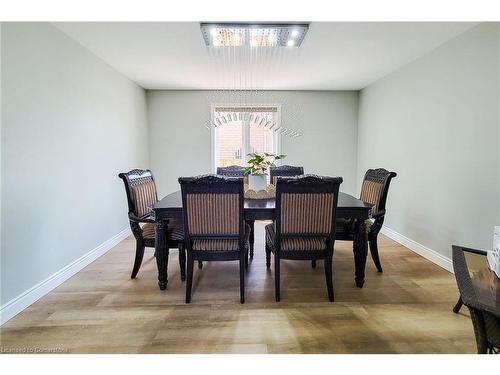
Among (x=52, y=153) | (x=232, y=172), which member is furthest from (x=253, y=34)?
(x=52, y=153)

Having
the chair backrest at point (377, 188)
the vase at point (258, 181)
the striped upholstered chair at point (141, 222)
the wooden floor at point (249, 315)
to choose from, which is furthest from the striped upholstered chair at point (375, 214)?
the striped upholstered chair at point (141, 222)

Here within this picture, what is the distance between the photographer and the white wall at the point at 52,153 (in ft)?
6.33

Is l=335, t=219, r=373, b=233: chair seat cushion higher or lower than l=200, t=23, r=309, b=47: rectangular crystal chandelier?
lower

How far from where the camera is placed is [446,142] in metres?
2.76

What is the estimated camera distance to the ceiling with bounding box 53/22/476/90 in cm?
243

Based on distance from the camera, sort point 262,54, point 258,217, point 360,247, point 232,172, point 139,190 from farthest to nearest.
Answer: point 232,172 < point 262,54 < point 139,190 < point 360,247 < point 258,217

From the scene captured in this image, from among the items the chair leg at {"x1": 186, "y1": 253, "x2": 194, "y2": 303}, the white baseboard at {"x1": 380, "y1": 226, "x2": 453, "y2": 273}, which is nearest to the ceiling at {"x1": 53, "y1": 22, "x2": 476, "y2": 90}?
the chair leg at {"x1": 186, "y1": 253, "x2": 194, "y2": 303}

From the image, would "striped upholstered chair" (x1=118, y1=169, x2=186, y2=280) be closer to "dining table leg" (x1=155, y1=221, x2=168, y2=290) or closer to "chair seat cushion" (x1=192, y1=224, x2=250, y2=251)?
"dining table leg" (x1=155, y1=221, x2=168, y2=290)

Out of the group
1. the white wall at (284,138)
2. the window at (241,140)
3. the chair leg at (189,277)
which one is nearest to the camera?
the chair leg at (189,277)

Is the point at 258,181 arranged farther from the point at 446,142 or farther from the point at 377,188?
the point at 446,142

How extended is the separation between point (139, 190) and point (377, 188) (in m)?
2.29

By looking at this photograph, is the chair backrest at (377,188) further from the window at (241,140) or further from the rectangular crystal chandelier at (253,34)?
the window at (241,140)

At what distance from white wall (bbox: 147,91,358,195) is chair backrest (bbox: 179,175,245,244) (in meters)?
2.95

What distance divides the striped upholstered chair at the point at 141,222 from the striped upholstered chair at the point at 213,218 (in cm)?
32
